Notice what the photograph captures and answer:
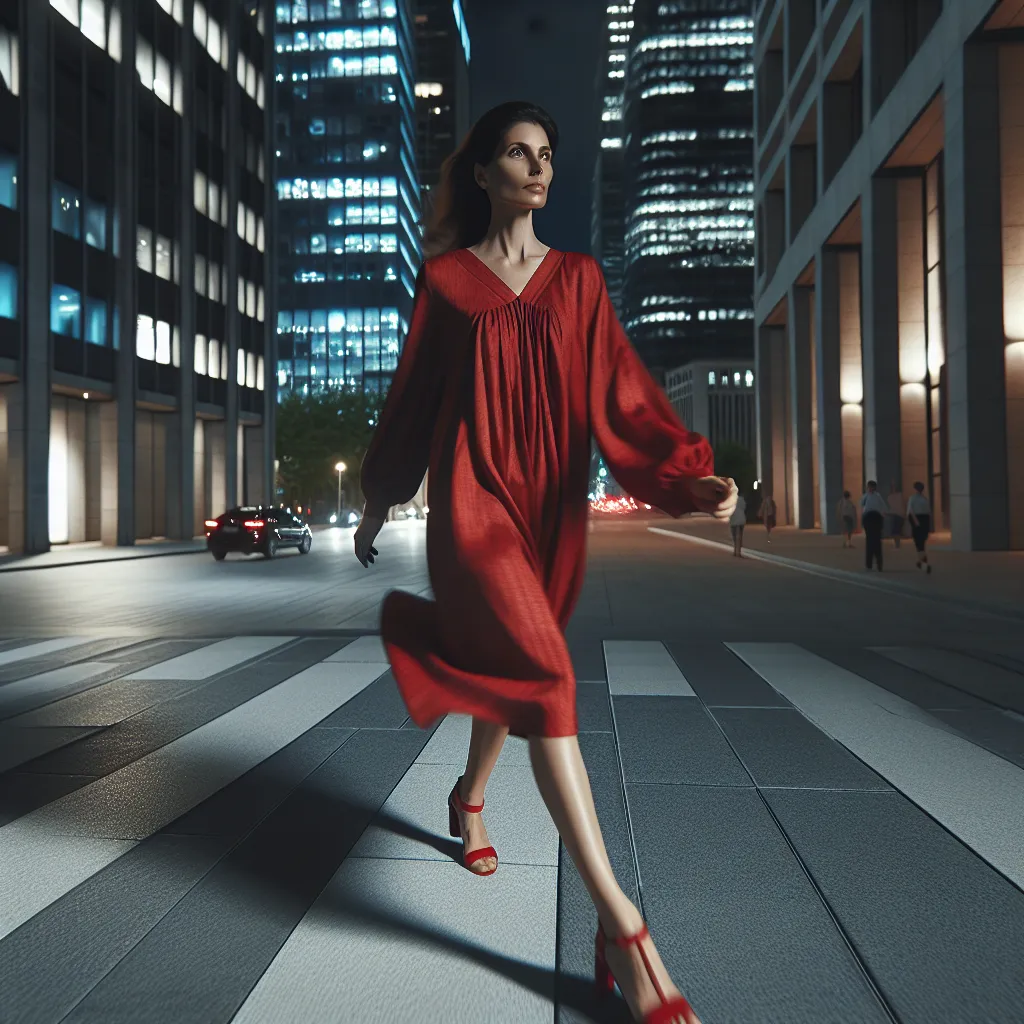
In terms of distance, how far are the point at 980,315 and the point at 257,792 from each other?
22610 millimetres

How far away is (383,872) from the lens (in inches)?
117

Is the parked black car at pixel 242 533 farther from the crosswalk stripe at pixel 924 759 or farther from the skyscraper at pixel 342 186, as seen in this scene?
the skyscraper at pixel 342 186

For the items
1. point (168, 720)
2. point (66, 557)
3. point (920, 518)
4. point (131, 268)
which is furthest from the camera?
point (131, 268)

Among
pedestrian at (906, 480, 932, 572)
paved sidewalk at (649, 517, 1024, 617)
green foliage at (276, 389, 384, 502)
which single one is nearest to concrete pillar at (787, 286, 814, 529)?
paved sidewalk at (649, 517, 1024, 617)

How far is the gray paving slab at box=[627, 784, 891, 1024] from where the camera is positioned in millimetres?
2164

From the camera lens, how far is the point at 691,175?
166 meters

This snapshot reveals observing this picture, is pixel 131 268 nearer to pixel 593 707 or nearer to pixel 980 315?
pixel 980 315

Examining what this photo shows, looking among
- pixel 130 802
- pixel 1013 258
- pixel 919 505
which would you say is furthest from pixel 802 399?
pixel 130 802

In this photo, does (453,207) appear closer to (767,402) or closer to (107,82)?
(107,82)

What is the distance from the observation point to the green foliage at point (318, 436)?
5994 cm

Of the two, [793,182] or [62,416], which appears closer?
[62,416]

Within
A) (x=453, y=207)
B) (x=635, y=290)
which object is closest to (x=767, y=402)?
(x=453, y=207)

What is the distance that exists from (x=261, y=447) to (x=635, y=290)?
460 ft

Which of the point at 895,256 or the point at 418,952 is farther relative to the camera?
the point at 895,256
